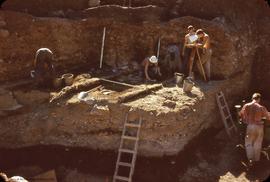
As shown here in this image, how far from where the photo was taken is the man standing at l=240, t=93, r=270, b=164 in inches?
417

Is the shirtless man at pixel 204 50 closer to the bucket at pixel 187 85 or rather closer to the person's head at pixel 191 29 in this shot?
the person's head at pixel 191 29

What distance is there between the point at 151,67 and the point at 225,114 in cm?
263

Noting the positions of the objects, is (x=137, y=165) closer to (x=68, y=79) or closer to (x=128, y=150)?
(x=128, y=150)

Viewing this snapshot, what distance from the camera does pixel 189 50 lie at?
12.9 meters

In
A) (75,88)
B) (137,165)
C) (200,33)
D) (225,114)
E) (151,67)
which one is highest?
(200,33)

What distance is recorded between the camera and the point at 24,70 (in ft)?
43.4

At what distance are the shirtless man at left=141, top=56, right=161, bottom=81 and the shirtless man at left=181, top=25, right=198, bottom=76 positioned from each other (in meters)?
0.87

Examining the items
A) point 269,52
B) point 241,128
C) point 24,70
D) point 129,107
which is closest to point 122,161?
point 129,107

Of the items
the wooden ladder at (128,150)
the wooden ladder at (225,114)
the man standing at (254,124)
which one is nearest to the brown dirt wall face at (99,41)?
the wooden ladder at (225,114)

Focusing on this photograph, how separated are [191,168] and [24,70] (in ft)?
19.5

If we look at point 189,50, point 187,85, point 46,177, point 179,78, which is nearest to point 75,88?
point 46,177

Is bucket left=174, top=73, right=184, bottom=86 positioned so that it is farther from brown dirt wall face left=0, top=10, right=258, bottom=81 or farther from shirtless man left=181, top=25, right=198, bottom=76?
brown dirt wall face left=0, top=10, right=258, bottom=81

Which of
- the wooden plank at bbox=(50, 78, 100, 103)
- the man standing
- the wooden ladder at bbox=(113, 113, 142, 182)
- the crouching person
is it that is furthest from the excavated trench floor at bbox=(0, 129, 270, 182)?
the crouching person

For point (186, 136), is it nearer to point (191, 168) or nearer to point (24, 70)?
point (191, 168)
